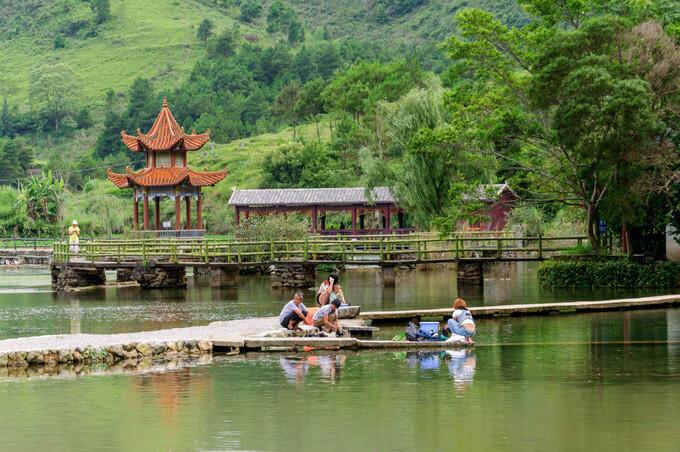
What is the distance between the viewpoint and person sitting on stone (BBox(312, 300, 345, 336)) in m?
20.2

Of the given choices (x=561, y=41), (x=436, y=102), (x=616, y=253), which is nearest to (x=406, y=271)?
(x=436, y=102)

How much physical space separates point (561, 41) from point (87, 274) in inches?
912

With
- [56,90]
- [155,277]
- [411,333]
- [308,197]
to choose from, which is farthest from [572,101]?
[56,90]

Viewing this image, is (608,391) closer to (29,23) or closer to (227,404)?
(227,404)

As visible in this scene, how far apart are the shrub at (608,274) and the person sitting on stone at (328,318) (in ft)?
49.1

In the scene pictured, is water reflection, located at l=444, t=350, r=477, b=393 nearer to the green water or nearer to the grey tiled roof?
the green water

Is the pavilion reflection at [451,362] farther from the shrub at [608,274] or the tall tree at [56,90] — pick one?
the tall tree at [56,90]

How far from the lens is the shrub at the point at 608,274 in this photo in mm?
31109

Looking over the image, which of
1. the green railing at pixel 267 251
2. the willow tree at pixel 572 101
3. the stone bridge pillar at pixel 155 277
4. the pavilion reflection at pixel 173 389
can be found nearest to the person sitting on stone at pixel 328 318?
the pavilion reflection at pixel 173 389

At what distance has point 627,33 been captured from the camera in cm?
2984

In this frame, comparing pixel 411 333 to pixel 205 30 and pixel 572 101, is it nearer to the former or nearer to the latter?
pixel 572 101

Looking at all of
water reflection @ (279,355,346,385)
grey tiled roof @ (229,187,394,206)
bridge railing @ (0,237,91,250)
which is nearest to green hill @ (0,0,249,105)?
bridge railing @ (0,237,91,250)

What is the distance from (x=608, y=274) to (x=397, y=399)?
19483 mm

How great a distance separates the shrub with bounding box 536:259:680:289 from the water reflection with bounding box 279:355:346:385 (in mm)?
16218
